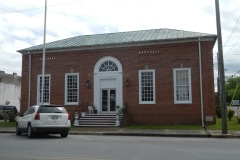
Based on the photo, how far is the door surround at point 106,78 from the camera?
1030 inches

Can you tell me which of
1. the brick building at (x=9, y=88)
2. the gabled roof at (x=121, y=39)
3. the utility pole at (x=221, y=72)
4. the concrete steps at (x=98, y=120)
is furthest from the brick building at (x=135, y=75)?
the brick building at (x=9, y=88)

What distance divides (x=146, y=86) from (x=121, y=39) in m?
4.99

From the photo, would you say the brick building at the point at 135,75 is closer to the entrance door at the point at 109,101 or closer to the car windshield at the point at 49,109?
the entrance door at the point at 109,101

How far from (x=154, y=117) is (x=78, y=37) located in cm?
1229

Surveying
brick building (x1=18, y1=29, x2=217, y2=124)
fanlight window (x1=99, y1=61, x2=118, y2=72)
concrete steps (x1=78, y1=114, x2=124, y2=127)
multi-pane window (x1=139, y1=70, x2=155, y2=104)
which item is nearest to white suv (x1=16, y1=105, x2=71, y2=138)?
concrete steps (x1=78, y1=114, x2=124, y2=127)

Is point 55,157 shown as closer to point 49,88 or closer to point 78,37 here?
point 49,88

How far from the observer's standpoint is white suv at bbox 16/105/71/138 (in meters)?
15.9

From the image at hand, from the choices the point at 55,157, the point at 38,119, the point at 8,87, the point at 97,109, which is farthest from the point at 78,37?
the point at 55,157

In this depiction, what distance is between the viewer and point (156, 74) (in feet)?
82.5

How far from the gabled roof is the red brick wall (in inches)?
21.7

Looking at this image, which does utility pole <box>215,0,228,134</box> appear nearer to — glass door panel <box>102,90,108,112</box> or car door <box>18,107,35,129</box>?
car door <box>18,107,35,129</box>

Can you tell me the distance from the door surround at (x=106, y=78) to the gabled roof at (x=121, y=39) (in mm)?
1402

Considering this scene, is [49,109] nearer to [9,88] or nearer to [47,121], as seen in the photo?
[47,121]

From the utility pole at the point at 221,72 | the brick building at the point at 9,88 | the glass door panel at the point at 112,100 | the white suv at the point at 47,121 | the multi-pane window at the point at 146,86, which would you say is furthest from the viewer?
the brick building at the point at 9,88
